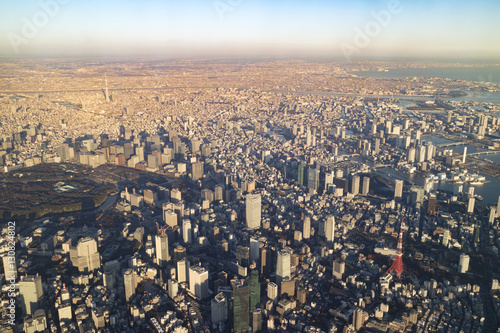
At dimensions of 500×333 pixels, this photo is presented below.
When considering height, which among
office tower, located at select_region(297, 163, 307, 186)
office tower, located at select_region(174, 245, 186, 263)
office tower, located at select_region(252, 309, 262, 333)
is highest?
office tower, located at select_region(297, 163, 307, 186)

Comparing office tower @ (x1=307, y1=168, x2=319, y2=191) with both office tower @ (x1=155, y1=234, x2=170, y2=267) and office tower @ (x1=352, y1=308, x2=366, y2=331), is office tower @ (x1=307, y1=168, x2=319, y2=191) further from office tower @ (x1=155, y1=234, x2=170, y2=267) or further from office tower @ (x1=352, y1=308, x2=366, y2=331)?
office tower @ (x1=352, y1=308, x2=366, y2=331)

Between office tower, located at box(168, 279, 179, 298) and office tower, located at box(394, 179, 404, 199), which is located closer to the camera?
office tower, located at box(168, 279, 179, 298)

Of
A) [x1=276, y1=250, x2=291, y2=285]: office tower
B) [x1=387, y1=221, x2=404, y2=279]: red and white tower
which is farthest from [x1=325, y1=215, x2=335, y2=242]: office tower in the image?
[x1=276, y1=250, x2=291, y2=285]: office tower

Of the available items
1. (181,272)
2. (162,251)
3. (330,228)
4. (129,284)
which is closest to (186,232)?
(162,251)

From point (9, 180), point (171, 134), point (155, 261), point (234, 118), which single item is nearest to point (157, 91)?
point (234, 118)

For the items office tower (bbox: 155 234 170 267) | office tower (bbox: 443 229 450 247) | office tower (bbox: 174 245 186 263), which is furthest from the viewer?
office tower (bbox: 443 229 450 247)

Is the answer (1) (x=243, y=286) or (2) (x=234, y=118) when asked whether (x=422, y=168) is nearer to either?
(1) (x=243, y=286)

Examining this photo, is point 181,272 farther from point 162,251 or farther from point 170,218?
point 170,218
